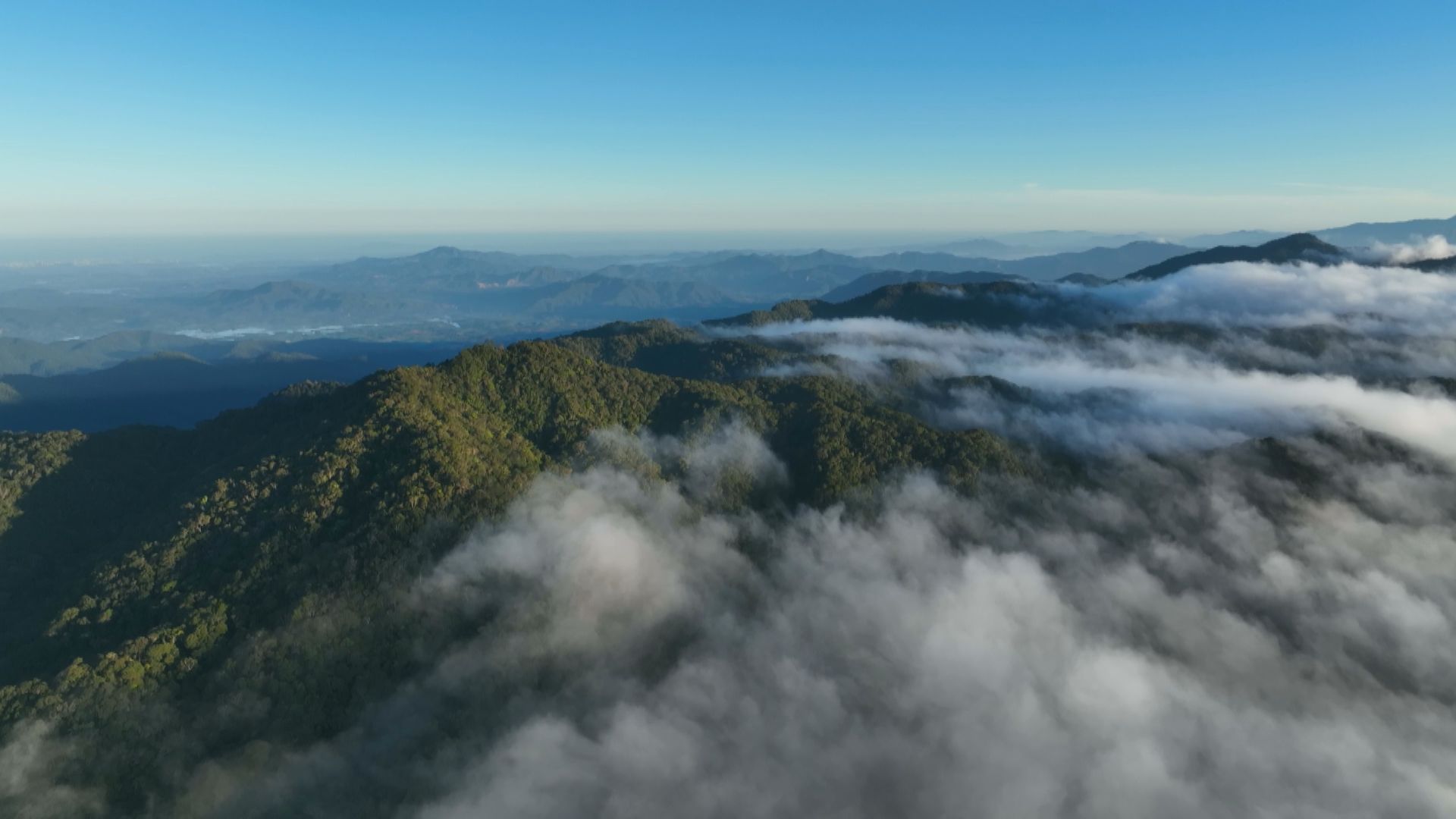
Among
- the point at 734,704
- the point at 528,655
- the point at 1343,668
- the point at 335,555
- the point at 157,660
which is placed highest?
the point at 335,555

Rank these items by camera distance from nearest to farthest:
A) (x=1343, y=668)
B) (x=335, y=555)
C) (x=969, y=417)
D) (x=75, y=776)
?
1. (x=75, y=776)
2. (x=335, y=555)
3. (x=1343, y=668)
4. (x=969, y=417)

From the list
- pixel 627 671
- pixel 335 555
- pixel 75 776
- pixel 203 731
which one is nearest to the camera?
pixel 75 776

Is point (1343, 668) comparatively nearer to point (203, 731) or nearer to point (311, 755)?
point (311, 755)

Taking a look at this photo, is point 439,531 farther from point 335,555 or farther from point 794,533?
point 794,533

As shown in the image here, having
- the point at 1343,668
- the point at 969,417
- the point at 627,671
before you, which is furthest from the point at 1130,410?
the point at 627,671

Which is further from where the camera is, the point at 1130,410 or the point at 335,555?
the point at 1130,410

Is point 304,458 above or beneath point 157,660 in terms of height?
above
